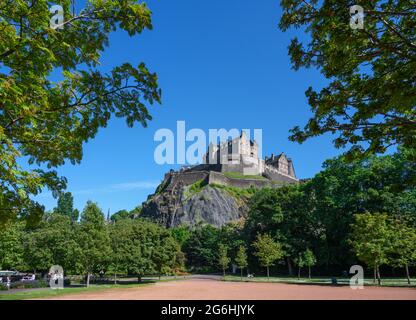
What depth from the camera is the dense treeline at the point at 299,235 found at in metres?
36.0

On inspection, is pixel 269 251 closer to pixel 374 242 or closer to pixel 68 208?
pixel 374 242

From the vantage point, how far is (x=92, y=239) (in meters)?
37.8

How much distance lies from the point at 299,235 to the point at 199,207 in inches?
1908

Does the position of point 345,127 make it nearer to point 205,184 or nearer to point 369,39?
point 369,39

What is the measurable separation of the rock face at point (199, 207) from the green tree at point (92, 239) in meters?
55.2

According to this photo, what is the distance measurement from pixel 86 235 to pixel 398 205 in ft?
121

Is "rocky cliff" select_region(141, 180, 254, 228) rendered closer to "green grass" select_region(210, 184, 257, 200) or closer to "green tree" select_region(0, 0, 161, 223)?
"green grass" select_region(210, 184, 257, 200)

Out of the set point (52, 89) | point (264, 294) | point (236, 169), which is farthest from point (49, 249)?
point (236, 169)

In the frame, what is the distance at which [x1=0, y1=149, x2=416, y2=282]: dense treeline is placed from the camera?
36.0 metres

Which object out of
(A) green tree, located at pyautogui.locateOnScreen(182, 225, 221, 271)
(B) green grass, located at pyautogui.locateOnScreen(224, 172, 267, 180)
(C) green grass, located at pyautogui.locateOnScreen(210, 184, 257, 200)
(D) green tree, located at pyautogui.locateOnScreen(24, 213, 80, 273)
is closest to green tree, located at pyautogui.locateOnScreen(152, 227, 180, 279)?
(D) green tree, located at pyautogui.locateOnScreen(24, 213, 80, 273)

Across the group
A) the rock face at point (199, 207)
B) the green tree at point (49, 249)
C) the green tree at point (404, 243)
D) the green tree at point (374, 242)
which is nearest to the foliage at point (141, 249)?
the green tree at point (49, 249)

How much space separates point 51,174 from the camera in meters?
5.99

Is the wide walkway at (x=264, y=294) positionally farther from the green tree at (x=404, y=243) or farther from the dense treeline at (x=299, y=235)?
the dense treeline at (x=299, y=235)
